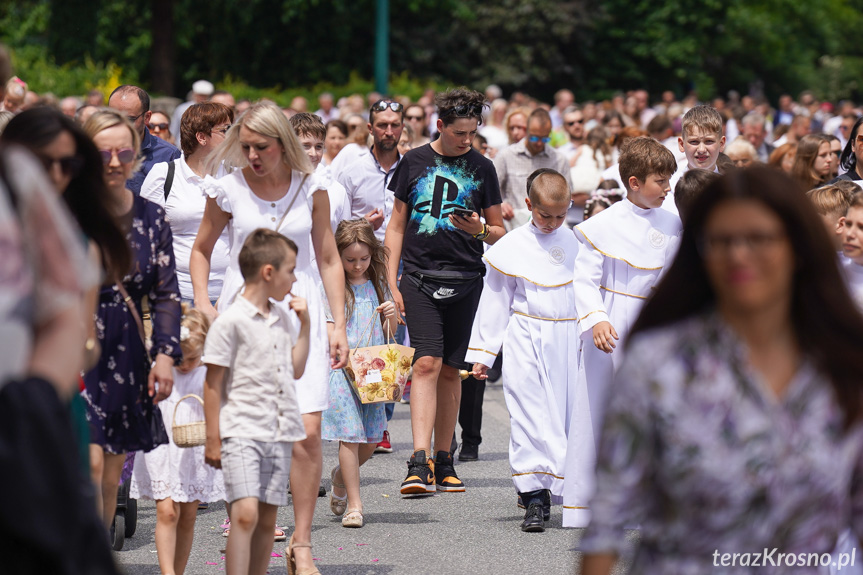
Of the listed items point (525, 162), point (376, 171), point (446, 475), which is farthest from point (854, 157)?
point (525, 162)

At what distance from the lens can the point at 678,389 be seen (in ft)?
9.20

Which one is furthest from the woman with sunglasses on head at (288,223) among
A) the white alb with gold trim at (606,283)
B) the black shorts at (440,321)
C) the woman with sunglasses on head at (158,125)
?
the woman with sunglasses on head at (158,125)

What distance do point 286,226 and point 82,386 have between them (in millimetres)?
1193

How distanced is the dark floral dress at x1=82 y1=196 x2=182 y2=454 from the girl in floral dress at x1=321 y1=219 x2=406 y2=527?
6.73 feet

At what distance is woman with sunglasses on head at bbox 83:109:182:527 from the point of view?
198 inches

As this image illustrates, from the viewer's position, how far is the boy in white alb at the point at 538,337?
7238mm

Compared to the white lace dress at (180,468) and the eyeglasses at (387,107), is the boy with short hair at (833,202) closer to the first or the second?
the white lace dress at (180,468)

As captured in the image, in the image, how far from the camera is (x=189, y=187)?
7492 millimetres

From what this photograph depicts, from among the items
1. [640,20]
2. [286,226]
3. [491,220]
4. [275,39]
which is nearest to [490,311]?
[491,220]

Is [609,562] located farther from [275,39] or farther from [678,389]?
[275,39]

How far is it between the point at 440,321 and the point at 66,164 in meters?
4.43

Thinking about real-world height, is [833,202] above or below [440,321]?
above

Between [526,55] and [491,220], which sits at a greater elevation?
[526,55]

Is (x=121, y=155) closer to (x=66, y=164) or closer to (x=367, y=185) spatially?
(x=66, y=164)
